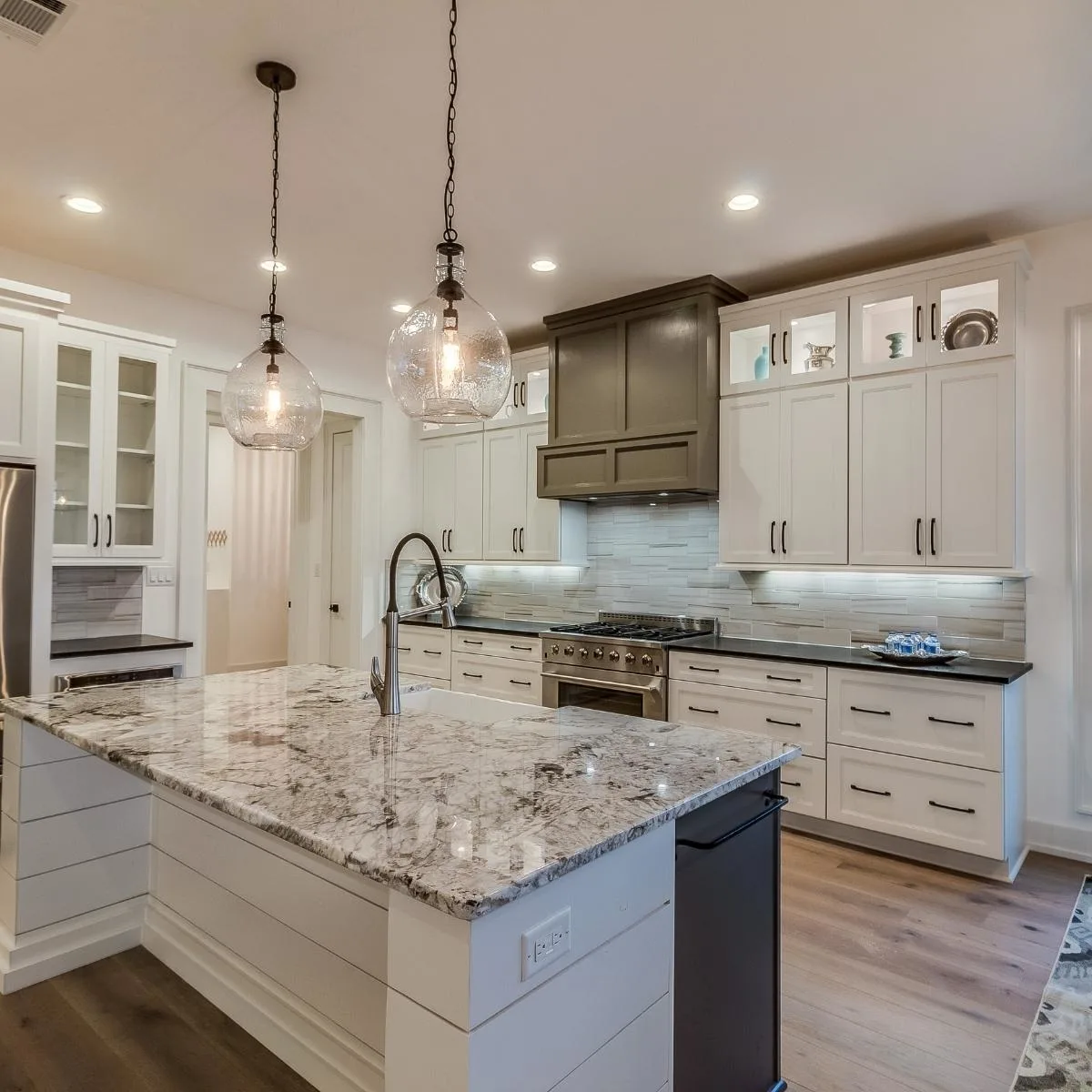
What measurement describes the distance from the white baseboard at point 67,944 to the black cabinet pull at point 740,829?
2018 millimetres

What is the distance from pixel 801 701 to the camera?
139 inches

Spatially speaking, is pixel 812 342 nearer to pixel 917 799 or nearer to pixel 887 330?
pixel 887 330

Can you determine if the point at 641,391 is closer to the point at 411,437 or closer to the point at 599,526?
the point at 599,526

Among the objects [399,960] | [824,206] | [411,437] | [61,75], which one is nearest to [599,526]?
[411,437]

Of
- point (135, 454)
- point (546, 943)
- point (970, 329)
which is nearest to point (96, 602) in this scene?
point (135, 454)

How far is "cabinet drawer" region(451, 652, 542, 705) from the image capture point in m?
4.58

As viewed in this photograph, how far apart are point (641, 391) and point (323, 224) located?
1871mm

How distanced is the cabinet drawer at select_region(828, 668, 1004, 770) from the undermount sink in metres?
1.70

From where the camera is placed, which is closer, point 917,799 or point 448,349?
point 448,349

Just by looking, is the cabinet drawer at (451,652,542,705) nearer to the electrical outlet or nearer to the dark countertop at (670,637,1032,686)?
the dark countertop at (670,637,1032,686)

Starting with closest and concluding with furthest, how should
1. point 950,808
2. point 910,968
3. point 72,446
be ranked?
point 910,968, point 950,808, point 72,446

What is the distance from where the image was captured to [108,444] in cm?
390

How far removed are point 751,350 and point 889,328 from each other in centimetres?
71

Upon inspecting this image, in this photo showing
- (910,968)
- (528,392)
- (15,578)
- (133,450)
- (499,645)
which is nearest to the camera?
(910,968)
